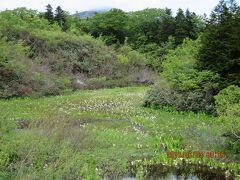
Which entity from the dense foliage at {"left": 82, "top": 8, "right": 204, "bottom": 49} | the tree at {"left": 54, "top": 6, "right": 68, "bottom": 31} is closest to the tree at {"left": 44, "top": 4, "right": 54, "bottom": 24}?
the tree at {"left": 54, "top": 6, "right": 68, "bottom": 31}

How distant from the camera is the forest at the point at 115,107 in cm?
1061

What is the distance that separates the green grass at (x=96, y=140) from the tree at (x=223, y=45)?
127 inches

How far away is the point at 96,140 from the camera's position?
521 inches

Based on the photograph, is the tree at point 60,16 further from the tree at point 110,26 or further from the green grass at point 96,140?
the green grass at point 96,140

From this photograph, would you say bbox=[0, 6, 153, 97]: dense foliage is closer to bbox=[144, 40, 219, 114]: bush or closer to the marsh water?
bbox=[144, 40, 219, 114]: bush

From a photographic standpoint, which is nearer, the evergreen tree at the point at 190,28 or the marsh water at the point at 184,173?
the marsh water at the point at 184,173

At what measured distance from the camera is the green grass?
9.04m

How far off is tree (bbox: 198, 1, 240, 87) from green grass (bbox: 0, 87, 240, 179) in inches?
127

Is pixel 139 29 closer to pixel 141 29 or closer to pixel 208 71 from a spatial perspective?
pixel 141 29

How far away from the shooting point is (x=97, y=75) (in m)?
37.2

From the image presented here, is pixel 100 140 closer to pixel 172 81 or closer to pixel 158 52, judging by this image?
pixel 172 81

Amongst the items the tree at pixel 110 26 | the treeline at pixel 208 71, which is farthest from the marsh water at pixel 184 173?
the tree at pixel 110 26

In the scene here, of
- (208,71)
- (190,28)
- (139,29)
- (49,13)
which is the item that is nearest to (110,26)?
(139,29)

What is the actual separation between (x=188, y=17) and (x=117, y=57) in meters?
19.0
